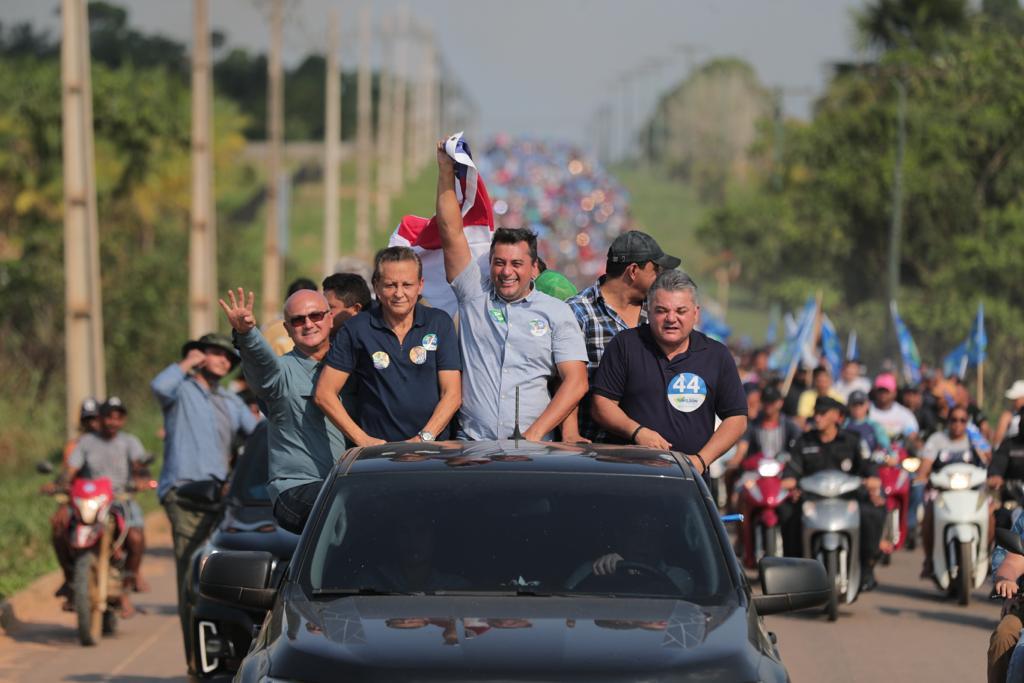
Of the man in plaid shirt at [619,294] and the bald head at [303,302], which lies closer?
the bald head at [303,302]

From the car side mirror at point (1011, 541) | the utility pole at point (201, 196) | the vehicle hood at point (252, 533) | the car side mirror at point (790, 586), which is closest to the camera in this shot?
the car side mirror at point (790, 586)

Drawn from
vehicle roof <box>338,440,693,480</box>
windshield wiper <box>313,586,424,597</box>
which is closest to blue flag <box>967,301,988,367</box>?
vehicle roof <box>338,440,693,480</box>

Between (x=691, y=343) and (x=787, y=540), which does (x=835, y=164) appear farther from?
(x=691, y=343)

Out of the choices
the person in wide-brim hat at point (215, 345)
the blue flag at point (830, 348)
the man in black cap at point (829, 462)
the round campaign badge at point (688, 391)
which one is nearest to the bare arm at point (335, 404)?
the round campaign badge at point (688, 391)

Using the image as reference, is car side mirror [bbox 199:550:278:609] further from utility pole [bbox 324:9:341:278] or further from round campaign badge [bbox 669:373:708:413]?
utility pole [bbox 324:9:341:278]

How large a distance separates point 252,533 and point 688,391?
115 inches

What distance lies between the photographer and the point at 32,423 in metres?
29.4

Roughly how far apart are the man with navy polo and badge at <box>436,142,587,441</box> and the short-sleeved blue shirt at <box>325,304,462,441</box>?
177 mm

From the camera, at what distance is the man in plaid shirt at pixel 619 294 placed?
30.5ft

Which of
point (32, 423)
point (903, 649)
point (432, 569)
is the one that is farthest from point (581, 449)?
point (32, 423)

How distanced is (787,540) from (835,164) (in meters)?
38.8

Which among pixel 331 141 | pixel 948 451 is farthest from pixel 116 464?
pixel 331 141

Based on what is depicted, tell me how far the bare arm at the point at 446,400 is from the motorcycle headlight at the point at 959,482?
850 centimetres

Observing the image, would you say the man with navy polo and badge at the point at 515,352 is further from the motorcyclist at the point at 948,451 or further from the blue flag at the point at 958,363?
the blue flag at the point at 958,363
